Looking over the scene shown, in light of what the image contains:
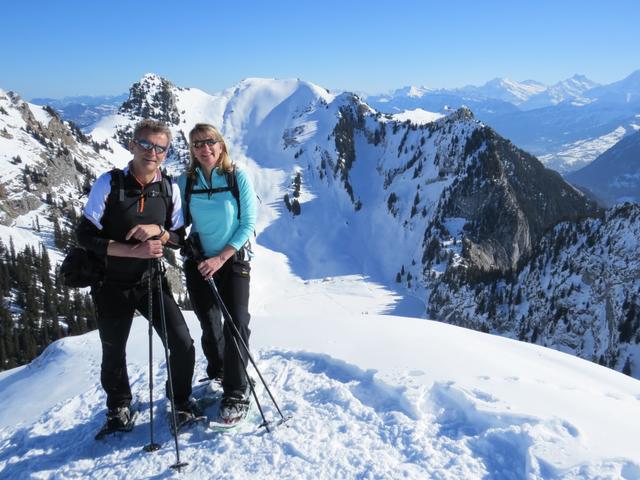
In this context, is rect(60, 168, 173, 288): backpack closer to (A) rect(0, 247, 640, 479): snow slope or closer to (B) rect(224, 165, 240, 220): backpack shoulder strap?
(B) rect(224, 165, 240, 220): backpack shoulder strap

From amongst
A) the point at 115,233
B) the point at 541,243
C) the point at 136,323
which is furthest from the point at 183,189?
the point at 541,243

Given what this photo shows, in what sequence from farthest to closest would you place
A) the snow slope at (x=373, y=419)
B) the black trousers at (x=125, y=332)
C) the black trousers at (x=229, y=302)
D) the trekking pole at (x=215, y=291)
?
the black trousers at (x=229, y=302)
the trekking pole at (x=215, y=291)
the black trousers at (x=125, y=332)
the snow slope at (x=373, y=419)

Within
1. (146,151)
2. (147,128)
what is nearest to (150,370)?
(146,151)

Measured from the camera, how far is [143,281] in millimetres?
6805

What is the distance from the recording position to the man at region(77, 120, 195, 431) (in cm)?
632

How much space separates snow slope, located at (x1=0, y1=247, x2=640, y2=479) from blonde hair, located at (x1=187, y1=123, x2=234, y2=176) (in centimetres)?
439

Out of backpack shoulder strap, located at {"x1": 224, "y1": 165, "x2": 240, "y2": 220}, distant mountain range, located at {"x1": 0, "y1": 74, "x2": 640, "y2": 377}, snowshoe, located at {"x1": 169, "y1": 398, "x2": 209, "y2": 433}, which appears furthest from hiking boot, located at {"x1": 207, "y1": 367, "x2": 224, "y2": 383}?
distant mountain range, located at {"x1": 0, "y1": 74, "x2": 640, "y2": 377}

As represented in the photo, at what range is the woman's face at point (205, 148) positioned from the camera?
6770 mm

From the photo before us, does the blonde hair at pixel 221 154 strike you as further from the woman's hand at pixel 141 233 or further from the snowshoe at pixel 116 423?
the snowshoe at pixel 116 423

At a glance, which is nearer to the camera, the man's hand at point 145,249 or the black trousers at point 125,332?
the man's hand at point 145,249

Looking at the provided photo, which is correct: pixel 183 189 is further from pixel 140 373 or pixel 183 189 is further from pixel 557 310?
pixel 557 310

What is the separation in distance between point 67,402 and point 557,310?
95.6m

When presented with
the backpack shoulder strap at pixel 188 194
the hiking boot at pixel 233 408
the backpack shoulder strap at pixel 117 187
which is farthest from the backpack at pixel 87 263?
the hiking boot at pixel 233 408

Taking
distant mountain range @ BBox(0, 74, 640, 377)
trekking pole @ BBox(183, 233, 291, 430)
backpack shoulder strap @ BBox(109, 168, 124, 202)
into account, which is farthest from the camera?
distant mountain range @ BBox(0, 74, 640, 377)
